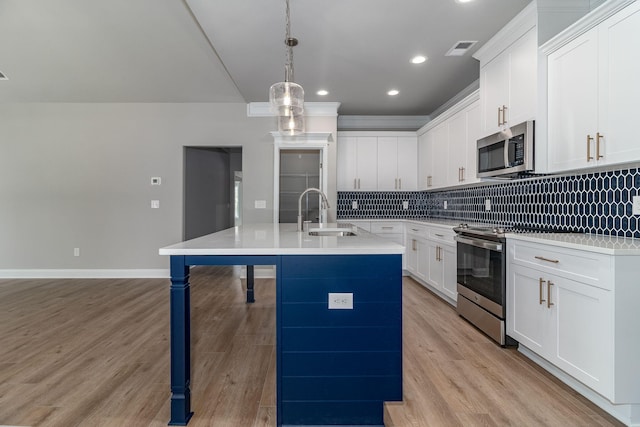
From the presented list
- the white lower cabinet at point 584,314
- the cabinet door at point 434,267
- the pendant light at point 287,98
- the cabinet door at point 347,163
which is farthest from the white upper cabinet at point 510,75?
the cabinet door at point 347,163

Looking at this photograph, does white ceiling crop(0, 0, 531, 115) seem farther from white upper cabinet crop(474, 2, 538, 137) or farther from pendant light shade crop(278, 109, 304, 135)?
pendant light shade crop(278, 109, 304, 135)

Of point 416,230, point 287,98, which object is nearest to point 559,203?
point 416,230

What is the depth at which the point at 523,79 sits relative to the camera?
2752mm

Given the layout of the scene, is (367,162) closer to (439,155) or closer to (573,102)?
(439,155)

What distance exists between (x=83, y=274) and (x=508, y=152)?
5.78 metres

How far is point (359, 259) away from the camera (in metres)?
1.75

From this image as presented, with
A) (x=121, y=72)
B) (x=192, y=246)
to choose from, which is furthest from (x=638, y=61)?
(x=121, y=72)

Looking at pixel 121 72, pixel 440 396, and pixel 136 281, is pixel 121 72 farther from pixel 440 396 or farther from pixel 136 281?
pixel 440 396

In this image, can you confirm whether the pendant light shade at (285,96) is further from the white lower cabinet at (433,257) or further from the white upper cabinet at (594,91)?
the white lower cabinet at (433,257)

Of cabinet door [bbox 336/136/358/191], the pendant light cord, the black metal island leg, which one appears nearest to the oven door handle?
the pendant light cord

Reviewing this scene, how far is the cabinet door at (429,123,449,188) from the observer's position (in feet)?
14.7

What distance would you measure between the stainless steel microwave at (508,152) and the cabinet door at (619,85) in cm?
57

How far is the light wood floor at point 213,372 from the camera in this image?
182 centimetres

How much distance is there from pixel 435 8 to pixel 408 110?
287 cm
